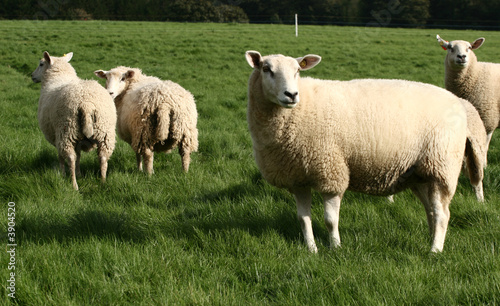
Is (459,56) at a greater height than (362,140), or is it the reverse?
(362,140)

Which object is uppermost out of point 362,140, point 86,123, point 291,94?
point 291,94

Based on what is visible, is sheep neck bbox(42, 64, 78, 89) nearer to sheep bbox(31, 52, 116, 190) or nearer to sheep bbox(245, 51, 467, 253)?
sheep bbox(31, 52, 116, 190)

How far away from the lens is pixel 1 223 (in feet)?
10.5

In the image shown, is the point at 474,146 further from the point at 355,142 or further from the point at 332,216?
the point at 332,216

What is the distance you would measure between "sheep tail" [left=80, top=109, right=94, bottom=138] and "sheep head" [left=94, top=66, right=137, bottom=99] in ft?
3.31

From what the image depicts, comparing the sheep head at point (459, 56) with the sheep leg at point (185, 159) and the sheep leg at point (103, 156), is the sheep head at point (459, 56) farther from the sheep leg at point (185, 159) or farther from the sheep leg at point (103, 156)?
the sheep leg at point (103, 156)

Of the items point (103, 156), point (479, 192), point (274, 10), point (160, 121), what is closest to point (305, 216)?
point (479, 192)

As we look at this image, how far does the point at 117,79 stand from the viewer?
5719 mm

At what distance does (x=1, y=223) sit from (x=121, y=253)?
1.15 m

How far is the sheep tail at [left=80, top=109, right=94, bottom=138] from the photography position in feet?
15.0

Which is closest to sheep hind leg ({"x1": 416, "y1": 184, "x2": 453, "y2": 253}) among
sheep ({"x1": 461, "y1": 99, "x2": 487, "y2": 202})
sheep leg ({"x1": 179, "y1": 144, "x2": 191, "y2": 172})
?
sheep ({"x1": 461, "y1": 99, "x2": 487, "y2": 202})

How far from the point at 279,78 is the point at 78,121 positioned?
266 cm

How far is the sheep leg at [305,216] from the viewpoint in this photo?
3.06 m

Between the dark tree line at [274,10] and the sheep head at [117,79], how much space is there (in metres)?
19.0
